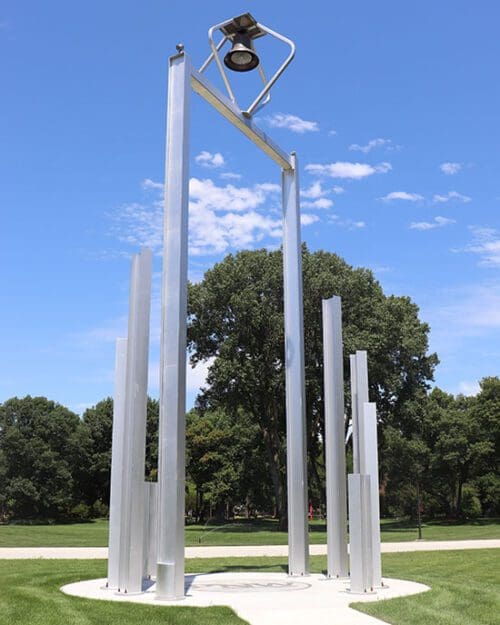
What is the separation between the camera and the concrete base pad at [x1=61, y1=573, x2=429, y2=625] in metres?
7.70

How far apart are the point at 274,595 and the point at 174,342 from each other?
3507 mm

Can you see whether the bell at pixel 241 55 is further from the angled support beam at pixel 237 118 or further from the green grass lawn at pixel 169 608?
the green grass lawn at pixel 169 608

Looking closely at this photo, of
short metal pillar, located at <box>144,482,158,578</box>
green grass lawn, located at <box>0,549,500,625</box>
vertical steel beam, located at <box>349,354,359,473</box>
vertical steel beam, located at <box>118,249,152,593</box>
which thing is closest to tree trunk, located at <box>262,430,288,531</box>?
green grass lawn, located at <box>0,549,500,625</box>

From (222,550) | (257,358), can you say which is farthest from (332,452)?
(257,358)

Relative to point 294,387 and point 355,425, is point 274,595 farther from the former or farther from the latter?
point 294,387

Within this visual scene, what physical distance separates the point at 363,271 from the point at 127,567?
27.1 meters

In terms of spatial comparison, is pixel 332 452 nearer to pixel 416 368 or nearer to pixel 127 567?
pixel 127 567

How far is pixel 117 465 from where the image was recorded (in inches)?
406

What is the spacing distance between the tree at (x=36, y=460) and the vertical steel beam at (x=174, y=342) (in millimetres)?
42651

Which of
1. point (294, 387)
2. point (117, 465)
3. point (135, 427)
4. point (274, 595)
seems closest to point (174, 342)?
point (135, 427)

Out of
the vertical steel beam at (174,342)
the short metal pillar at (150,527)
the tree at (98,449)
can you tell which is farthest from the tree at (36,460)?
the vertical steel beam at (174,342)

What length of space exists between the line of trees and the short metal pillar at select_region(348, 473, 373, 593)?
70.7 ft

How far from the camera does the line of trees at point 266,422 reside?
1298 inches

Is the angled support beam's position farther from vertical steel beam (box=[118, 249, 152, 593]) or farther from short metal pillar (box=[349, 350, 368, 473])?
short metal pillar (box=[349, 350, 368, 473])
